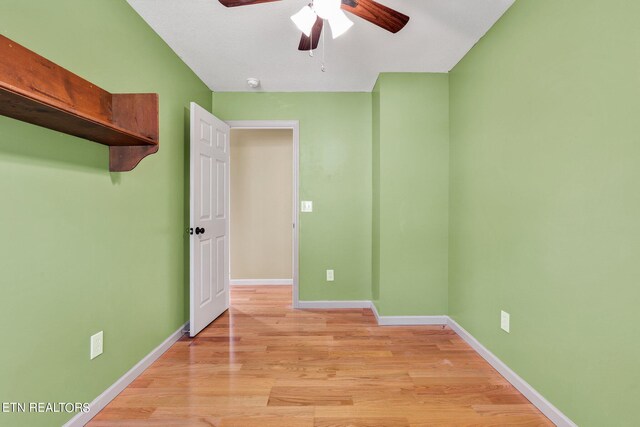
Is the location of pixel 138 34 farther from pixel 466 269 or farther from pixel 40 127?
pixel 466 269

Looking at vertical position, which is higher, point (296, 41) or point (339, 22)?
point (296, 41)

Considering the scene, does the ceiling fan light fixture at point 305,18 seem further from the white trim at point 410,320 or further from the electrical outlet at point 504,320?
the white trim at point 410,320

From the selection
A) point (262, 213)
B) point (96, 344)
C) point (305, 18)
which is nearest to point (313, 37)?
point (305, 18)

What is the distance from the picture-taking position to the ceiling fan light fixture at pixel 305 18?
1529mm

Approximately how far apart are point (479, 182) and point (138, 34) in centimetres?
261

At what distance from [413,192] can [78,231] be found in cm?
250

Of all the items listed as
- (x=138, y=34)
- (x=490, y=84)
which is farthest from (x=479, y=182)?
(x=138, y=34)

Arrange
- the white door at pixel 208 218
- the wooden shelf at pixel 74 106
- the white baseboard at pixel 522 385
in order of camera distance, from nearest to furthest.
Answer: the wooden shelf at pixel 74 106 → the white baseboard at pixel 522 385 → the white door at pixel 208 218

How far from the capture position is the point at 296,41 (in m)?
2.30

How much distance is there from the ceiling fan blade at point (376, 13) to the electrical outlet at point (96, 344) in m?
2.15

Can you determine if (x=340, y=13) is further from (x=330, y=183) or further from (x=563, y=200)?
(x=330, y=183)

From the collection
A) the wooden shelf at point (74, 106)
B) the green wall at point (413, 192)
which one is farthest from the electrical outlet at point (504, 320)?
the wooden shelf at point (74, 106)

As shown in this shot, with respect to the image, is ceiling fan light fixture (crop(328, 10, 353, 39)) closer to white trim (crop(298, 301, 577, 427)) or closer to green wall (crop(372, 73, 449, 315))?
green wall (crop(372, 73, 449, 315))

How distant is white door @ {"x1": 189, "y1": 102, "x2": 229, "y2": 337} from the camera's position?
99.1 inches
